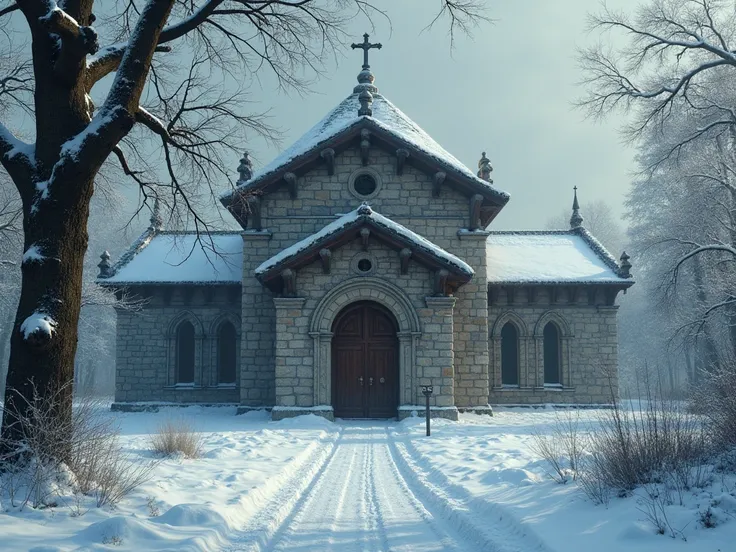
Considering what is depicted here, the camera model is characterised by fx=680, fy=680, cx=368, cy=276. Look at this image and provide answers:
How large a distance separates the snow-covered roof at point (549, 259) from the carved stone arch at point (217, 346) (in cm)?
937

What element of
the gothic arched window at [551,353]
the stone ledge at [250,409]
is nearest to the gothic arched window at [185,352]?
the stone ledge at [250,409]

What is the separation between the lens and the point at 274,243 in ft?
70.5

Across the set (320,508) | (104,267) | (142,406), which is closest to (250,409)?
(142,406)

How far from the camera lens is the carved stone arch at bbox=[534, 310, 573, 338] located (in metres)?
24.6

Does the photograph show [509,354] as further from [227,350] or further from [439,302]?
Result: [227,350]

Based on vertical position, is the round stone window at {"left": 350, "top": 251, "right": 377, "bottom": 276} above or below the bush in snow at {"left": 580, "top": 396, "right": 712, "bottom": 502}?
above

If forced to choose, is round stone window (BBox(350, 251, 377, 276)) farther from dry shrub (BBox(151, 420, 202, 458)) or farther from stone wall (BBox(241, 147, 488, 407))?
dry shrub (BBox(151, 420, 202, 458))

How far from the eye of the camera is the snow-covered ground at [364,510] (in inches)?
252

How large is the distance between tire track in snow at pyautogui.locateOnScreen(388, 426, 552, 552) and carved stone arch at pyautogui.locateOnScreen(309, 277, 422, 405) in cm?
771

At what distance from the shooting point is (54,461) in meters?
7.77

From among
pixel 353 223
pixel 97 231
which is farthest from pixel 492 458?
pixel 97 231

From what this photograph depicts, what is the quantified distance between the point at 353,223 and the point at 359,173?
3351 mm

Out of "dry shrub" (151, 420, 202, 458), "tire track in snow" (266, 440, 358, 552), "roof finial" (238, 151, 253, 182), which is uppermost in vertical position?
"roof finial" (238, 151, 253, 182)

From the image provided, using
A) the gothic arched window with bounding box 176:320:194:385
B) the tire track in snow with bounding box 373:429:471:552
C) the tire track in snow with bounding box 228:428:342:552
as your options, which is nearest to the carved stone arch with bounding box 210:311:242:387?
the gothic arched window with bounding box 176:320:194:385
